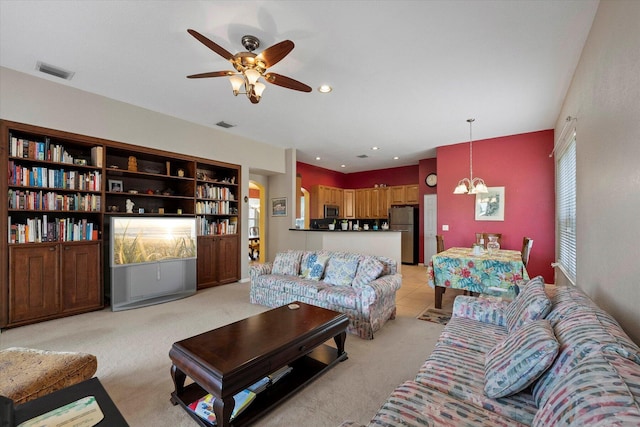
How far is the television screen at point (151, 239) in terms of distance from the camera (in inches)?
146

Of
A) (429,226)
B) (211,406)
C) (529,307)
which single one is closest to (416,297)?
(529,307)

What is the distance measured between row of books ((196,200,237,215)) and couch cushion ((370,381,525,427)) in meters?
4.45

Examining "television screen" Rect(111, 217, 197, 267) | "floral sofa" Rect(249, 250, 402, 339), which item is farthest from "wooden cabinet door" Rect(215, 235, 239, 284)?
"floral sofa" Rect(249, 250, 402, 339)

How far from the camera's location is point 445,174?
5.78 metres

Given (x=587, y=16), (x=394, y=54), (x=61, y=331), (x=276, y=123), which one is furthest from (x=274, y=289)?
(x=587, y=16)

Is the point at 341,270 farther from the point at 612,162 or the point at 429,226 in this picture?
the point at 429,226

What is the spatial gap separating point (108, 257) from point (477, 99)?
5.52 metres

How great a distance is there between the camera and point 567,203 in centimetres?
368

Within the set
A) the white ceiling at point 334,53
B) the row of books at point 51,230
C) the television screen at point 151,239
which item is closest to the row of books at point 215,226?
the television screen at point 151,239

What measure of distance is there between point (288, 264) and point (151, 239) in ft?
6.78

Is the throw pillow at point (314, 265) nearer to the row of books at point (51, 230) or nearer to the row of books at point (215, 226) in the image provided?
the row of books at point (215, 226)

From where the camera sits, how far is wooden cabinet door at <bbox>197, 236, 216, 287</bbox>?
482cm

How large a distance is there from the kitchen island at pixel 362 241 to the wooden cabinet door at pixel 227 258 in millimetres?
1548

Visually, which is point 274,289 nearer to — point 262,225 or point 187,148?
point 187,148
